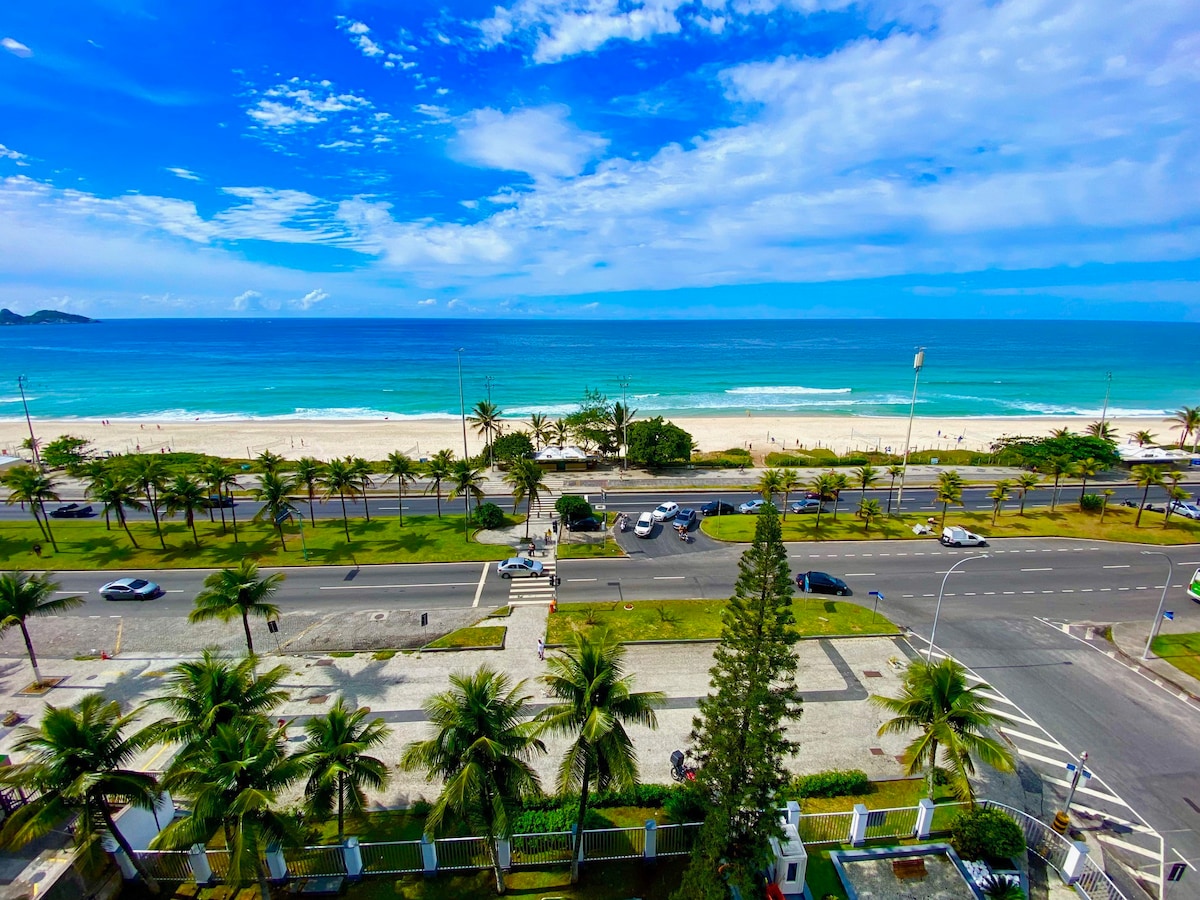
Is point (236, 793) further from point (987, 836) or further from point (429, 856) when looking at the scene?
point (987, 836)

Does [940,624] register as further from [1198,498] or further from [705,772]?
[1198,498]

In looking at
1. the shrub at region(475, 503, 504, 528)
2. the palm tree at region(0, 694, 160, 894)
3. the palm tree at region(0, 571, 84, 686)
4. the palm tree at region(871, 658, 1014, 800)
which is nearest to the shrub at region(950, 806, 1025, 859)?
the palm tree at region(871, 658, 1014, 800)

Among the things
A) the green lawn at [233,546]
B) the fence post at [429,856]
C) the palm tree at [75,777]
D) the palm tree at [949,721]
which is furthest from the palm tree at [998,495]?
the palm tree at [75,777]

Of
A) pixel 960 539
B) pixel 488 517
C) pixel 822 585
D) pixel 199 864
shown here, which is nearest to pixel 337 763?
pixel 199 864

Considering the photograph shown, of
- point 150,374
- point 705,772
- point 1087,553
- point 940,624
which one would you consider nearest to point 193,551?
point 705,772

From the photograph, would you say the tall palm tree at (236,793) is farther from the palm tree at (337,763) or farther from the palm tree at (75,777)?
the palm tree at (75,777)

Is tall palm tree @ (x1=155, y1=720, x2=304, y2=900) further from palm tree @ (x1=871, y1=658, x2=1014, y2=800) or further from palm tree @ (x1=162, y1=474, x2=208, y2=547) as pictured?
palm tree @ (x1=162, y1=474, x2=208, y2=547)
